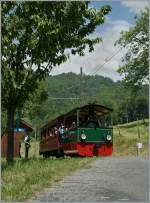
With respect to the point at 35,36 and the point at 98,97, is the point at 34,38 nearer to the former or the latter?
the point at 35,36

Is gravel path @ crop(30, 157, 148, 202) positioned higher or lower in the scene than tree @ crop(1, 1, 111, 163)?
lower

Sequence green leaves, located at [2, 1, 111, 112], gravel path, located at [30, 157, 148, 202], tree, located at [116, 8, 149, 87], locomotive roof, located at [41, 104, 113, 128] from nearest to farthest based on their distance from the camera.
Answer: gravel path, located at [30, 157, 148, 202] → green leaves, located at [2, 1, 111, 112] → locomotive roof, located at [41, 104, 113, 128] → tree, located at [116, 8, 149, 87]

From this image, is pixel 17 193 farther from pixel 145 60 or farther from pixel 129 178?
pixel 145 60

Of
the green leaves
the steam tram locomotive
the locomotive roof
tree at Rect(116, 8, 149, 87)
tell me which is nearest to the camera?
the green leaves

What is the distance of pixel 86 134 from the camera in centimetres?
2944

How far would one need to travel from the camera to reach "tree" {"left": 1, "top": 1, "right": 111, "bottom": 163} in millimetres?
18859

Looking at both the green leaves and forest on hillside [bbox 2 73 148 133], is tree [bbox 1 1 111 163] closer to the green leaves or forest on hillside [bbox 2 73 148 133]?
the green leaves

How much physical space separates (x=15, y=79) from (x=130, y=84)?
50073mm

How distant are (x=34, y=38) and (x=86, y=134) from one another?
36.9ft

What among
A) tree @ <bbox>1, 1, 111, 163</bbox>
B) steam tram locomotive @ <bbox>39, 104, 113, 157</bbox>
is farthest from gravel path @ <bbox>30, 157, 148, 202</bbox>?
steam tram locomotive @ <bbox>39, 104, 113, 157</bbox>

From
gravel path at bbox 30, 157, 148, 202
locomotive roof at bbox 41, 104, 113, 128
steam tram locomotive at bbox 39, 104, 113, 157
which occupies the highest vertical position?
locomotive roof at bbox 41, 104, 113, 128

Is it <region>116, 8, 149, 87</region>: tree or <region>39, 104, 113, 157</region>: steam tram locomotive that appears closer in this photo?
<region>39, 104, 113, 157</region>: steam tram locomotive

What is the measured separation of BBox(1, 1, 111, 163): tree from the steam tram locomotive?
8133 mm

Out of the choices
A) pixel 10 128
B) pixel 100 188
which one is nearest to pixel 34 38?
pixel 10 128
